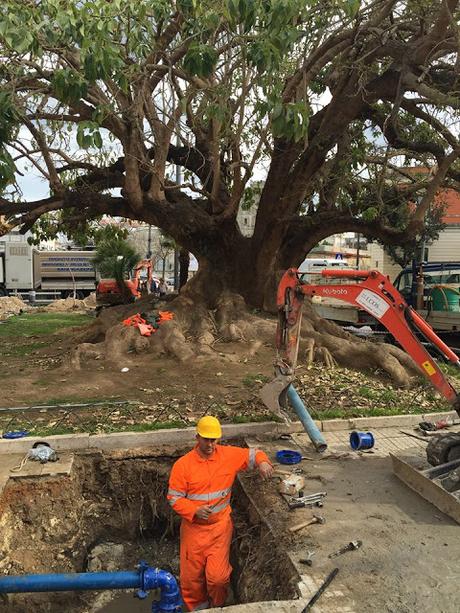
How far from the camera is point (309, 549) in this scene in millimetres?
4555

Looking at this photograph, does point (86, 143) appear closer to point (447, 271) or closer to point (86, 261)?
point (447, 271)

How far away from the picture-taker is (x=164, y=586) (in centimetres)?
435

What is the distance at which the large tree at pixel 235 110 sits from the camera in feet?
21.4

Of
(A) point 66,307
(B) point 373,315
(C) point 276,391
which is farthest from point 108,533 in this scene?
(A) point 66,307

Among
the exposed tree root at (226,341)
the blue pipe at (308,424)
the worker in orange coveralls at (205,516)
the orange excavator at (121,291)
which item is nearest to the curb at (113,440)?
the blue pipe at (308,424)

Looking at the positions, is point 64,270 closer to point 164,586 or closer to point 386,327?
point 386,327

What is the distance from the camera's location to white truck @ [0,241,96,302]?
34.1m

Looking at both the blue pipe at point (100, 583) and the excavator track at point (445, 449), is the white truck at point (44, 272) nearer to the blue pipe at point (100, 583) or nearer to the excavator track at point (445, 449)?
the excavator track at point (445, 449)

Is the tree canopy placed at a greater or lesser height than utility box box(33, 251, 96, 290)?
greater

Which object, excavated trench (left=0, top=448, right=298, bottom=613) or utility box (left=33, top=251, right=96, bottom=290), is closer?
excavated trench (left=0, top=448, right=298, bottom=613)

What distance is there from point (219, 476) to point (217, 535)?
1.66 ft

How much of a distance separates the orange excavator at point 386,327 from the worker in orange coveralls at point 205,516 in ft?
6.95

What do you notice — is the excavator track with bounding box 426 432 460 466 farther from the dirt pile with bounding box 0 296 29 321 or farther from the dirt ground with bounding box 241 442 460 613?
the dirt pile with bounding box 0 296 29 321

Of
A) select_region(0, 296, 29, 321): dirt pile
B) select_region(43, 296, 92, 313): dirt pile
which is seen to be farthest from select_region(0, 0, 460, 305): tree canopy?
select_region(43, 296, 92, 313): dirt pile
